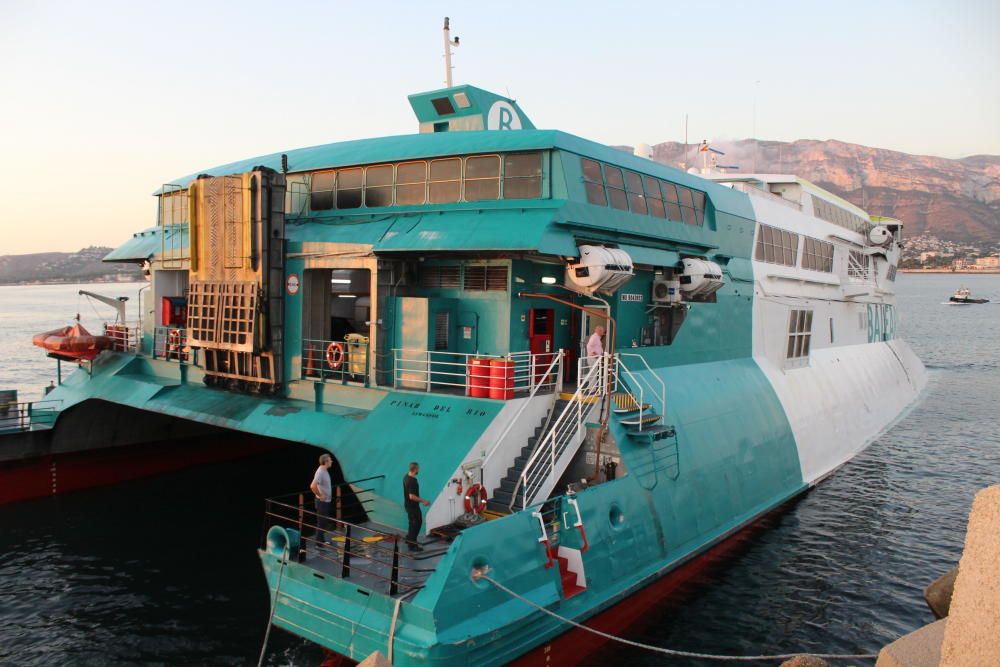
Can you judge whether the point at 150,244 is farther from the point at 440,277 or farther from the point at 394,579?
the point at 394,579

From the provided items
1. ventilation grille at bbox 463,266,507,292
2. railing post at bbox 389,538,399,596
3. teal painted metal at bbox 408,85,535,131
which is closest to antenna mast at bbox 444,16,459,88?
teal painted metal at bbox 408,85,535,131

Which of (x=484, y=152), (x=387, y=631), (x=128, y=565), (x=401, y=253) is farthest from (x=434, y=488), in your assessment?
(x=128, y=565)

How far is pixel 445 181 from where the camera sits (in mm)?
18266

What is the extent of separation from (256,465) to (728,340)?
18.3 metres

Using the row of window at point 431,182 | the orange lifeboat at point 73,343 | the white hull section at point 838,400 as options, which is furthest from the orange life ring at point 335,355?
the white hull section at point 838,400

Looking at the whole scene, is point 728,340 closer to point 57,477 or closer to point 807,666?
point 807,666

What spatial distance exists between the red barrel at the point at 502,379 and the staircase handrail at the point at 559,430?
1.22 metres

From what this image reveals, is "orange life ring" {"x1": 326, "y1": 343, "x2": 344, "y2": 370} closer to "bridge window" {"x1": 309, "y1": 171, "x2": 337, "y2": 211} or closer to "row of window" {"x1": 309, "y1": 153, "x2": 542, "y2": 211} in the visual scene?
"row of window" {"x1": 309, "y1": 153, "x2": 542, "y2": 211}

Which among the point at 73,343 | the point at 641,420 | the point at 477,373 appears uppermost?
the point at 477,373

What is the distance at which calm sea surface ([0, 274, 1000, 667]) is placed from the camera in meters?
15.5

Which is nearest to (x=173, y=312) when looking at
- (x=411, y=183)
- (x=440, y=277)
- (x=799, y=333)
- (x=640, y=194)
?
(x=411, y=183)

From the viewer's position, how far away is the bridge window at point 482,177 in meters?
17.5

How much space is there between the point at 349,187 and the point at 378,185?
1243 millimetres

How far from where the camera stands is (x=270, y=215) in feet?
61.3
